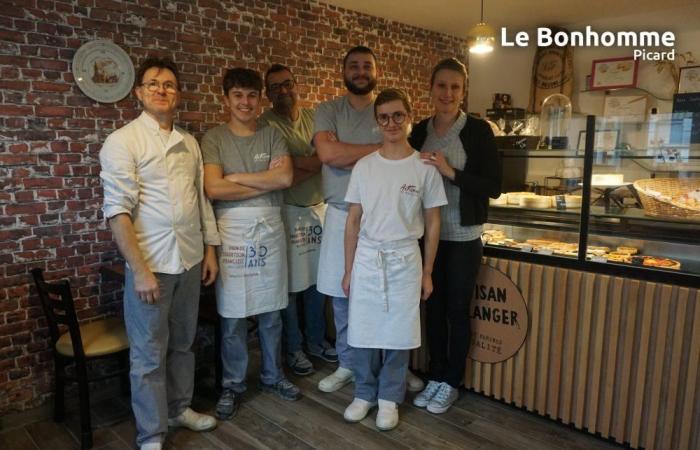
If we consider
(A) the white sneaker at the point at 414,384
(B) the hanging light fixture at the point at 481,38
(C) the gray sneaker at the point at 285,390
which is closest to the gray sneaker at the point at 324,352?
(C) the gray sneaker at the point at 285,390

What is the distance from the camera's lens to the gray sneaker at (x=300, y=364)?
10.5 feet

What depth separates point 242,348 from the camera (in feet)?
8.94

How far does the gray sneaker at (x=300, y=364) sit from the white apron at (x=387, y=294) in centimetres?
86

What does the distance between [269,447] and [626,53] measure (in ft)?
16.3

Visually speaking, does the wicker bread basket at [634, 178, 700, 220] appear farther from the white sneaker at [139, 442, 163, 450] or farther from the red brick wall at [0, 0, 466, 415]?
the red brick wall at [0, 0, 466, 415]

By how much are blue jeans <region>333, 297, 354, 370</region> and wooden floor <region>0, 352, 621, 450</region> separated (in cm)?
22

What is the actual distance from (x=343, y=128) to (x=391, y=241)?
0.71 metres

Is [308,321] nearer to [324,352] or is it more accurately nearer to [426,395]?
[324,352]

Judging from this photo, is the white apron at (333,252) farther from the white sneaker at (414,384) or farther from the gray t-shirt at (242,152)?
the white sneaker at (414,384)

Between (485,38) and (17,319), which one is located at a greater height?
(485,38)

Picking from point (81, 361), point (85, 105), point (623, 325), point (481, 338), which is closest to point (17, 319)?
point (81, 361)

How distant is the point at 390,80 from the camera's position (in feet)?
16.6

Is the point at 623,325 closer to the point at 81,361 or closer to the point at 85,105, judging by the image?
the point at 81,361

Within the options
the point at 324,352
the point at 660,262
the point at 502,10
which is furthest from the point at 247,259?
the point at 502,10
